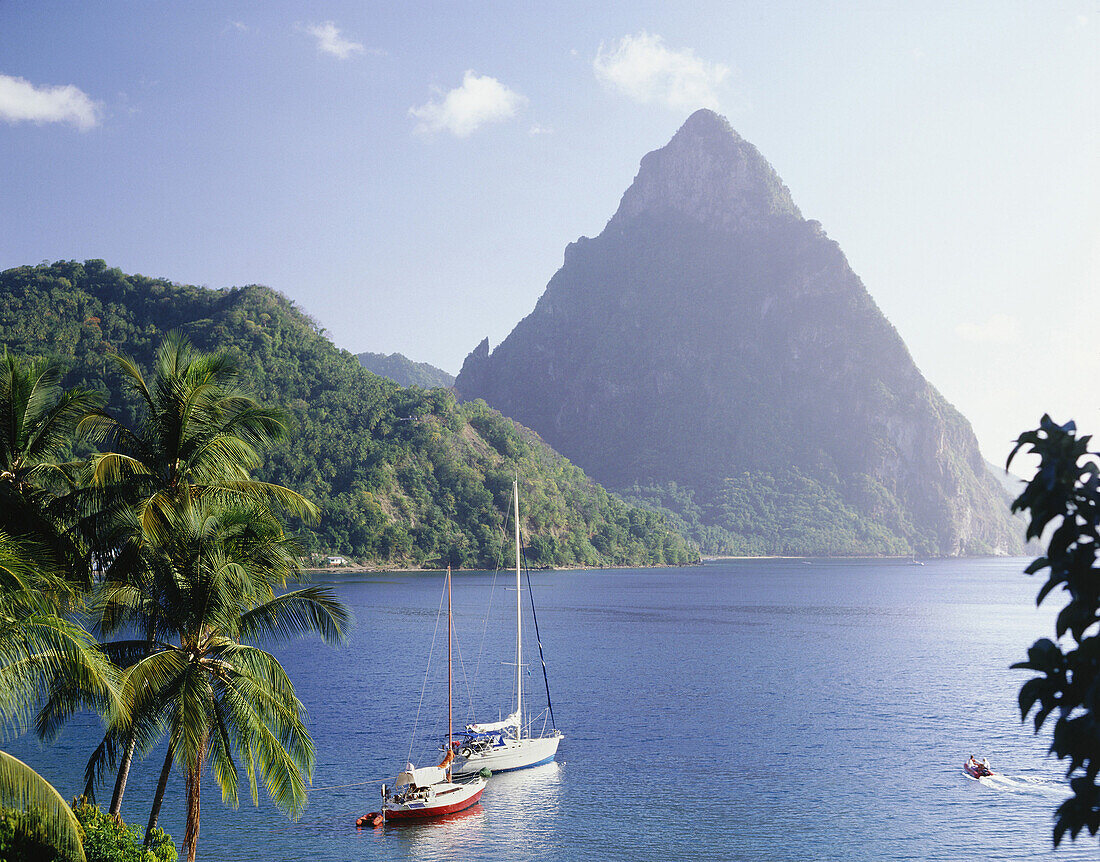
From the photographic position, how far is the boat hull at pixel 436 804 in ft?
109

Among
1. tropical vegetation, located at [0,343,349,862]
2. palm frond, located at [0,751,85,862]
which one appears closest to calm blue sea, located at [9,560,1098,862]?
tropical vegetation, located at [0,343,349,862]

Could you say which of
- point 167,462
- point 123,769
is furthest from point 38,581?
point 123,769

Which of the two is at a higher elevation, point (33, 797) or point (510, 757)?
point (33, 797)

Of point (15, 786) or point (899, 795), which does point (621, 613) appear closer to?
point (899, 795)

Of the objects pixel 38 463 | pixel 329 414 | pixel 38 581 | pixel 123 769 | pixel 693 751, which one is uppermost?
pixel 329 414

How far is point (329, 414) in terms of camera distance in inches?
6973

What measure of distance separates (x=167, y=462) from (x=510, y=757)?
25.1m

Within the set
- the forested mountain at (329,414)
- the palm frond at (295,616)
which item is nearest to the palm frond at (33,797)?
the palm frond at (295,616)

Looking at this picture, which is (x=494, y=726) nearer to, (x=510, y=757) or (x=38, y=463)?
(x=510, y=757)

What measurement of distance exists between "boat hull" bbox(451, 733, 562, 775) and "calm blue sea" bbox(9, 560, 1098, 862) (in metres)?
0.60

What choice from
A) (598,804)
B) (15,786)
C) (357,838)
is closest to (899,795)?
(598,804)

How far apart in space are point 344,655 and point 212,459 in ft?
A: 181

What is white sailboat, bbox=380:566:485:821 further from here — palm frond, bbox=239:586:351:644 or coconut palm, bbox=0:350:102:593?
coconut palm, bbox=0:350:102:593

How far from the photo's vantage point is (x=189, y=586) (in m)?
18.8
